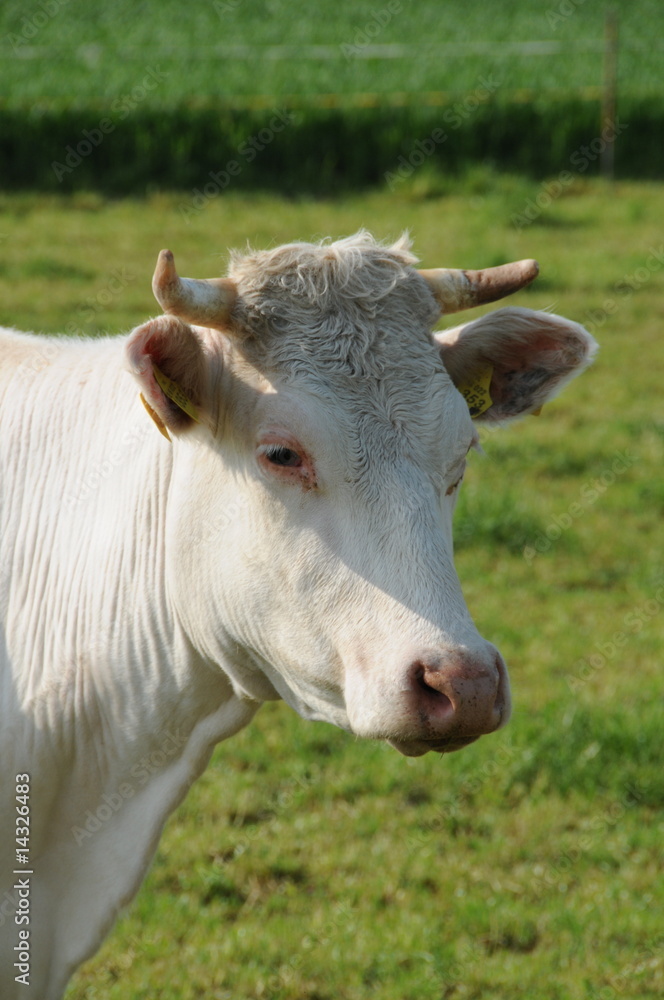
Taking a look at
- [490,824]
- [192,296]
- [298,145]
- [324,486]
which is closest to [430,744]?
[324,486]

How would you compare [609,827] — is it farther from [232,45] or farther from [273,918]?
[232,45]

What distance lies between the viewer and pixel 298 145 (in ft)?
47.5

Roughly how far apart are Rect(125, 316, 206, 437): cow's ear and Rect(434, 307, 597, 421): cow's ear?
0.67 metres

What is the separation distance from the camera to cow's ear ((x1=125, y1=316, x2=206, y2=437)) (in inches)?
99.9

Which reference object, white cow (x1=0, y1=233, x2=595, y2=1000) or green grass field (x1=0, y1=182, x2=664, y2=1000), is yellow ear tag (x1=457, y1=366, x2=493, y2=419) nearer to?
white cow (x1=0, y1=233, x2=595, y2=1000)

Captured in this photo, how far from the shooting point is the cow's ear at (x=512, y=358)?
310cm

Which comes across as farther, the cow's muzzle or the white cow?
the white cow

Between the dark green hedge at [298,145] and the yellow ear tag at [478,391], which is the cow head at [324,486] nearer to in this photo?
the yellow ear tag at [478,391]

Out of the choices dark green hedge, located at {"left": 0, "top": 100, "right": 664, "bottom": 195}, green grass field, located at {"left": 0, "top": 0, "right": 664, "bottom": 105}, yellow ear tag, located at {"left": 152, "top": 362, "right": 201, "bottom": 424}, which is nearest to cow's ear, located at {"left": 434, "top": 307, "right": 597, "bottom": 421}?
yellow ear tag, located at {"left": 152, "top": 362, "right": 201, "bottom": 424}

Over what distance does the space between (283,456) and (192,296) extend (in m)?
0.40

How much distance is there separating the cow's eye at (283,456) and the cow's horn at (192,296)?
0.31 meters

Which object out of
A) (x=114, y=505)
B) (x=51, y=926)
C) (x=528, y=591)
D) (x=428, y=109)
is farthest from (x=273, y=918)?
(x=428, y=109)

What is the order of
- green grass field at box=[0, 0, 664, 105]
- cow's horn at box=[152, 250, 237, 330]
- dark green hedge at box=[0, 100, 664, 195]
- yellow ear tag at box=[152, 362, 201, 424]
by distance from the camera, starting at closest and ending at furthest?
cow's horn at box=[152, 250, 237, 330] → yellow ear tag at box=[152, 362, 201, 424] → dark green hedge at box=[0, 100, 664, 195] → green grass field at box=[0, 0, 664, 105]

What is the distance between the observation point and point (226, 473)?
2.74m
